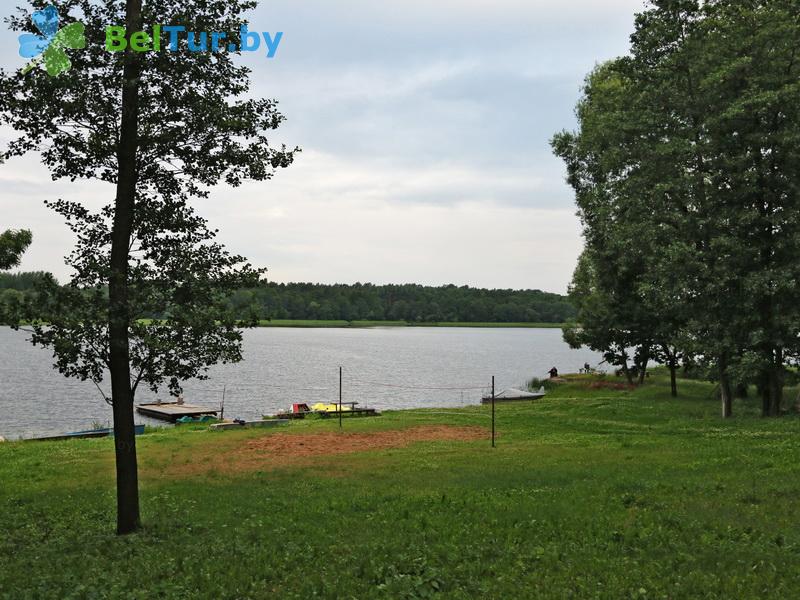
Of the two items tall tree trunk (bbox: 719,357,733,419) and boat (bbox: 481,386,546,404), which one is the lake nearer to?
boat (bbox: 481,386,546,404)

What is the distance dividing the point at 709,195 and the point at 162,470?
82.2ft

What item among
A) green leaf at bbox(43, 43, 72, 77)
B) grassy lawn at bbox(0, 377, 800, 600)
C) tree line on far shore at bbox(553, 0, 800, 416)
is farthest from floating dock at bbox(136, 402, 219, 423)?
green leaf at bbox(43, 43, 72, 77)

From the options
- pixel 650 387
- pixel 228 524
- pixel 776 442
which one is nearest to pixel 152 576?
pixel 228 524

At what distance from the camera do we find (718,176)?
90.7 feet

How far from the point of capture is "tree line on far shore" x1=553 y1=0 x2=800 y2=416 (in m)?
26.1

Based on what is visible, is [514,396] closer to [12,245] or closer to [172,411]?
[172,411]

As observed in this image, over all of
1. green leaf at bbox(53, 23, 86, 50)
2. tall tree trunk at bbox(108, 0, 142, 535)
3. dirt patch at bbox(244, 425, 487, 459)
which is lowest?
dirt patch at bbox(244, 425, 487, 459)

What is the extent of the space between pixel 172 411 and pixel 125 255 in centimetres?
3905

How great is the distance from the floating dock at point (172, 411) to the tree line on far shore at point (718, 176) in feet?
109

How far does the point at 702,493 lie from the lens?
1412 cm

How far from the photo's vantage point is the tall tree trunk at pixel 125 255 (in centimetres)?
1257

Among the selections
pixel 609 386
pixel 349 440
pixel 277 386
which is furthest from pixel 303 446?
pixel 277 386

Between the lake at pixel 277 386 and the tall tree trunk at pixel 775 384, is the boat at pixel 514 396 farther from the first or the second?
the tall tree trunk at pixel 775 384

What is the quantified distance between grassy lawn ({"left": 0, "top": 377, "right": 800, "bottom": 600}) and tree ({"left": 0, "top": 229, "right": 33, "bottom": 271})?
234 inches
